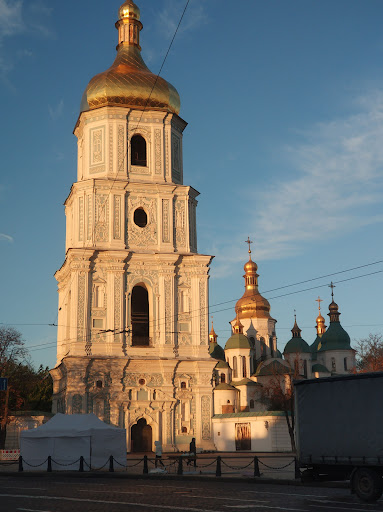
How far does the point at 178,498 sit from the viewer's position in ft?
51.2

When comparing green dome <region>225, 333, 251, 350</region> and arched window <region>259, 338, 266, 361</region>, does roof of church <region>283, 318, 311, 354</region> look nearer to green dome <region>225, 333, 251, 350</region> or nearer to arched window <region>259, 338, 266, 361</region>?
arched window <region>259, 338, 266, 361</region>

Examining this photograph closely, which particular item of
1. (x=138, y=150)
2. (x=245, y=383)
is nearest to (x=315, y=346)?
(x=245, y=383)

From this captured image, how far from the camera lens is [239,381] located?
72.9m

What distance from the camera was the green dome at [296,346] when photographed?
3344 inches

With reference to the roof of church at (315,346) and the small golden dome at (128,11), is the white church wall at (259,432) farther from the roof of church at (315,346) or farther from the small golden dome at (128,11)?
the roof of church at (315,346)

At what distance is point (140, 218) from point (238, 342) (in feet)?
113

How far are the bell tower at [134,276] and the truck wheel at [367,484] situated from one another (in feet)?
86.0

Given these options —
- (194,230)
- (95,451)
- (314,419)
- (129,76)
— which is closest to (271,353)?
(194,230)

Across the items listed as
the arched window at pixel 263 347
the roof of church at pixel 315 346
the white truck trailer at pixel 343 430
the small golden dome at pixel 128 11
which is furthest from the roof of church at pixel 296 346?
the white truck trailer at pixel 343 430

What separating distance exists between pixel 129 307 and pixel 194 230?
6798 millimetres

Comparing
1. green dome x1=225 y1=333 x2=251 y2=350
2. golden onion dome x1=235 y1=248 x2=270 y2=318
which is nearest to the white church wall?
green dome x1=225 y1=333 x2=251 y2=350

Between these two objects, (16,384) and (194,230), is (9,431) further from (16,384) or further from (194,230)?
(194,230)

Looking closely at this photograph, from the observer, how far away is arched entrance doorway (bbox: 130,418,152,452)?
135 feet

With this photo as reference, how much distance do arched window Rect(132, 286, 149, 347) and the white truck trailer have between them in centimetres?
2610
